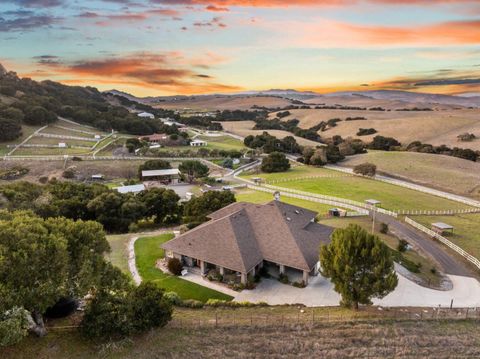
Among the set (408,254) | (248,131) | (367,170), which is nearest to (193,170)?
(367,170)

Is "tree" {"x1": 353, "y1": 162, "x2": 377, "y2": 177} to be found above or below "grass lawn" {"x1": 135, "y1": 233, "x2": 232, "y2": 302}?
above

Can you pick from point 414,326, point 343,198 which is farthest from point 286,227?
point 343,198

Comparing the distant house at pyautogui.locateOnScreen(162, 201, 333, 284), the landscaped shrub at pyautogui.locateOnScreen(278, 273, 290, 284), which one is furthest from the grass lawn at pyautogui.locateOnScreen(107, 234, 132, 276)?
the landscaped shrub at pyautogui.locateOnScreen(278, 273, 290, 284)

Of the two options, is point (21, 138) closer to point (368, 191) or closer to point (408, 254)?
point (368, 191)

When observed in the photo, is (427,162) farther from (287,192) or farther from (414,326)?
(414,326)

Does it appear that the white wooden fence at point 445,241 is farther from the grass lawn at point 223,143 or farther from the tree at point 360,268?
the grass lawn at point 223,143

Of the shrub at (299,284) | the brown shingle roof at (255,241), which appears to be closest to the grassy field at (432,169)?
the brown shingle roof at (255,241)

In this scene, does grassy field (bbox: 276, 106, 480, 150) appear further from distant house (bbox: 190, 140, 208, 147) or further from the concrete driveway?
the concrete driveway
